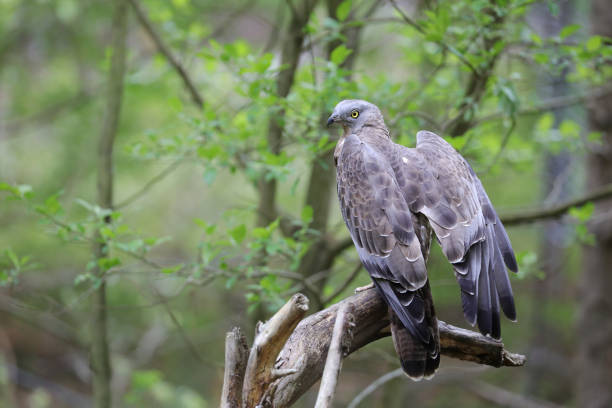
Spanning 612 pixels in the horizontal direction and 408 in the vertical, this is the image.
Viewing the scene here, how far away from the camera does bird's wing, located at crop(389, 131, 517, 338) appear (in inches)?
99.2

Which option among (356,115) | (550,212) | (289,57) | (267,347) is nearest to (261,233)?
(356,115)

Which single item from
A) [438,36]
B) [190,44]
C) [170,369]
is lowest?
[438,36]

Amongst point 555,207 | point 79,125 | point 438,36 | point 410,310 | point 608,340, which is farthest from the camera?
point 79,125

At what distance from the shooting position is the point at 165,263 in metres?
4.43

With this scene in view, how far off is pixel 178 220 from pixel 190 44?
4.67m

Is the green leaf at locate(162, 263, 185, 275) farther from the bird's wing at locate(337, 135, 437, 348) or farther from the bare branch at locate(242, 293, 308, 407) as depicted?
the bare branch at locate(242, 293, 308, 407)

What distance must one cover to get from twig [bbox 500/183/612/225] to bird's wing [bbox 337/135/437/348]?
1677 mm

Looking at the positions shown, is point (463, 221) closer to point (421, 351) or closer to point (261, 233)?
point (421, 351)

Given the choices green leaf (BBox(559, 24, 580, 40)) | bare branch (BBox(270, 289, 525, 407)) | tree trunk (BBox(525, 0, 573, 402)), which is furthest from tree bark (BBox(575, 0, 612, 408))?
bare branch (BBox(270, 289, 525, 407))

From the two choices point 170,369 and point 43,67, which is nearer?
point 43,67

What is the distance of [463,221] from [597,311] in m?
4.48

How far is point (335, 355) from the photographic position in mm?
1919

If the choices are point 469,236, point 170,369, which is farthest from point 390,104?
point 170,369

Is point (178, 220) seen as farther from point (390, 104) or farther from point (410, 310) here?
point (410, 310)
